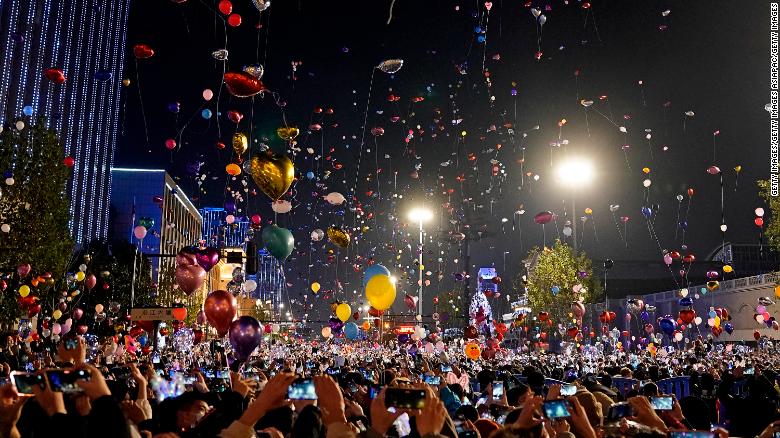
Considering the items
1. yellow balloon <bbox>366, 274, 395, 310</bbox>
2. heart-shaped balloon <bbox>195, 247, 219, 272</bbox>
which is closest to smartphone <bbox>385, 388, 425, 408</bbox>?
heart-shaped balloon <bbox>195, 247, 219, 272</bbox>

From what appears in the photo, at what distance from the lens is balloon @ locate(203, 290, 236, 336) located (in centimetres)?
1298

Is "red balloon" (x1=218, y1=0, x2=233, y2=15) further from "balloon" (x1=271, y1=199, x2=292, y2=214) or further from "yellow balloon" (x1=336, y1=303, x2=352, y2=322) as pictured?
"yellow balloon" (x1=336, y1=303, x2=352, y2=322)

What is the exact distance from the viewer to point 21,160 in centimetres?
2845

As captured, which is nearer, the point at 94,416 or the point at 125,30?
the point at 94,416

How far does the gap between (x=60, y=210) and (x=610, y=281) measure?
257 feet

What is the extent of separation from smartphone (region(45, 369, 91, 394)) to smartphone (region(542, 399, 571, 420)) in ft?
8.55

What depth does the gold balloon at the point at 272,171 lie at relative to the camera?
13.5 metres

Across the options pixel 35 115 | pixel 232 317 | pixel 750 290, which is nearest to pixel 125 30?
pixel 35 115

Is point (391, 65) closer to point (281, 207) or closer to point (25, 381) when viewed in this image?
→ point (281, 207)

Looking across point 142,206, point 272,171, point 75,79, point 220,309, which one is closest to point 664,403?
point 220,309

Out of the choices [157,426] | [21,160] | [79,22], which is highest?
[79,22]

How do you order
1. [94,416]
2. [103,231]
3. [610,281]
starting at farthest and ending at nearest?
[610,281], [103,231], [94,416]

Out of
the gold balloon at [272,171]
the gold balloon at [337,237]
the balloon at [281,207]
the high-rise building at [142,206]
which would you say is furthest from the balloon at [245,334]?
the high-rise building at [142,206]

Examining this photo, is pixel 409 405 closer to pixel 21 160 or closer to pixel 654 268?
pixel 21 160
